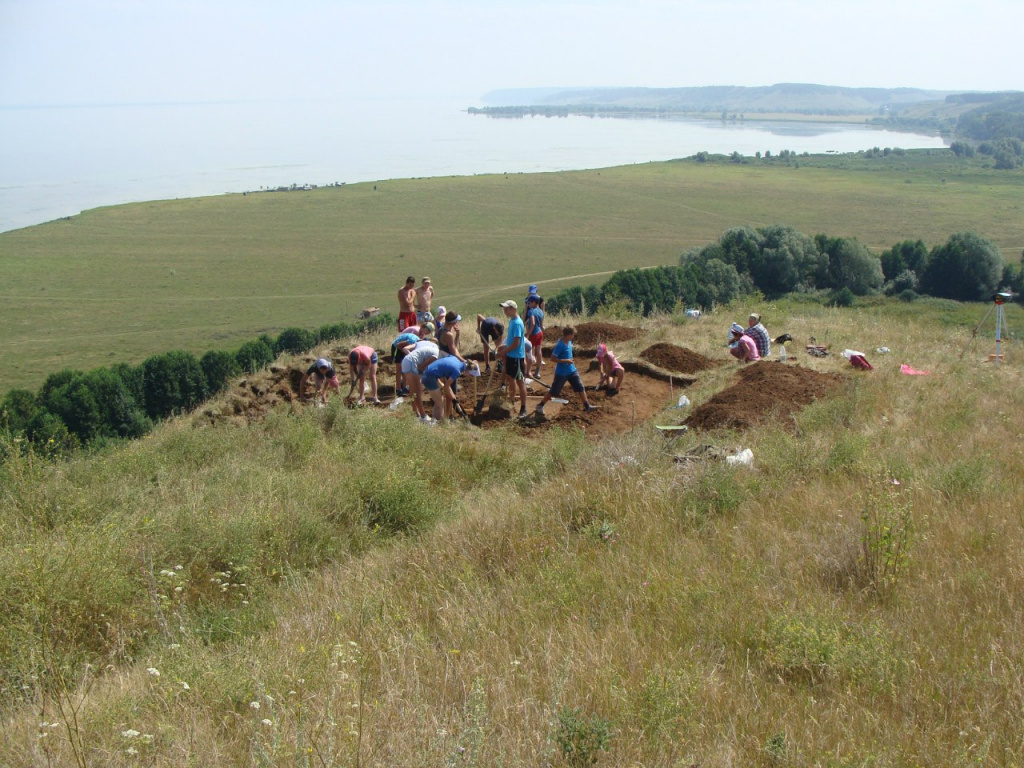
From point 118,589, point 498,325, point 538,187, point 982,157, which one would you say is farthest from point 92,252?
point 982,157

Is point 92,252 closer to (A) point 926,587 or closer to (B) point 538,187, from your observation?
(B) point 538,187

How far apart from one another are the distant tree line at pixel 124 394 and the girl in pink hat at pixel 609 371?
444 inches

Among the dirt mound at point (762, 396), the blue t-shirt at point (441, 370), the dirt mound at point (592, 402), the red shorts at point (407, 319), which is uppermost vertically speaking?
the red shorts at point (407, 319)

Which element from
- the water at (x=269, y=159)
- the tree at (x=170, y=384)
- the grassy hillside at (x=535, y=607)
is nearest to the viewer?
the grassy hillside at (x=535, y=607)

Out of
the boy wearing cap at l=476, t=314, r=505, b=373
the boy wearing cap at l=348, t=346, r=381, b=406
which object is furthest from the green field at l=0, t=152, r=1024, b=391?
the boy wearing cap at l=476, t=314, r=505, b=373

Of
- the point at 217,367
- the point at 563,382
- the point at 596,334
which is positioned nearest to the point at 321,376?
the point at 563,382

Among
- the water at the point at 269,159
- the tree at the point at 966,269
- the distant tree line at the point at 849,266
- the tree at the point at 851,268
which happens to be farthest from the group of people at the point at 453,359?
the water at the point at 269,159

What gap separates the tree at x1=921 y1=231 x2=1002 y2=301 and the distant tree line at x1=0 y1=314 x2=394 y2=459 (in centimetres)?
3783

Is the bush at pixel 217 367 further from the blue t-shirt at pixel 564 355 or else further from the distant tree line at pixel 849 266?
the distant tree line at pixel 849 266

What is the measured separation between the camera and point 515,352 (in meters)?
10.7

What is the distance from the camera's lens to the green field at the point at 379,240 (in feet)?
150

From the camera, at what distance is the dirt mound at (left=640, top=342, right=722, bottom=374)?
1264 centimetres

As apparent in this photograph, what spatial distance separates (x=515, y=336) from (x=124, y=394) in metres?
18.6

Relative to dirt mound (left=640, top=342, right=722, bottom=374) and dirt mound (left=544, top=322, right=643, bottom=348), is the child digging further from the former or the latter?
dirt mound (left=544, top=322, right=643, bottom=348)
